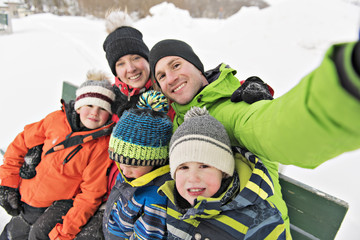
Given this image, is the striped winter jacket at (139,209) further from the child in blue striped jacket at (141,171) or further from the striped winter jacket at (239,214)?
the striped winter jacket at (239,214)

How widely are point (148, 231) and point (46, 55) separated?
6512mm

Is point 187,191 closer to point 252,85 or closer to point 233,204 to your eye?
point 233,204

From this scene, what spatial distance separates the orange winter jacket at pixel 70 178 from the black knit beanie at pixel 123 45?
2.09 ft

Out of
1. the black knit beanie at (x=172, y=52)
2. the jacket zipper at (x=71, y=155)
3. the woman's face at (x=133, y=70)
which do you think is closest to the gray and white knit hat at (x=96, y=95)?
the woman's face at (x=133, y=70)

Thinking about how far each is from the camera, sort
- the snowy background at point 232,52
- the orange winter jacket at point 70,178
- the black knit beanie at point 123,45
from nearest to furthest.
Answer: the orange winter jacket at point 70,178, the black knit beanie at point 123,45, the snowy background at point 232,52

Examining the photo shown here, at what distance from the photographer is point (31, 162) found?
1895 mm

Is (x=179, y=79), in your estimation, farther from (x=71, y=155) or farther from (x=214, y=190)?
(x=71, y=155)

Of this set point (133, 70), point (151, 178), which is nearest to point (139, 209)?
point (151, 178)

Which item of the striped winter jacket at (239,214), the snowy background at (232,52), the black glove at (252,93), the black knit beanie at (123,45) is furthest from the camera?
the snowy background at (232,52)

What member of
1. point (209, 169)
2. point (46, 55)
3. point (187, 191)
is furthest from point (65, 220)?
point (46, 55)

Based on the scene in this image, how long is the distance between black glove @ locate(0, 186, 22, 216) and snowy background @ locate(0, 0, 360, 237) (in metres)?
0.50

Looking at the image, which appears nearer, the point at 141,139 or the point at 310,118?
the point at 310,118

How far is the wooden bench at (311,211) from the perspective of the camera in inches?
46.9

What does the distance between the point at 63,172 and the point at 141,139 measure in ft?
2.92
